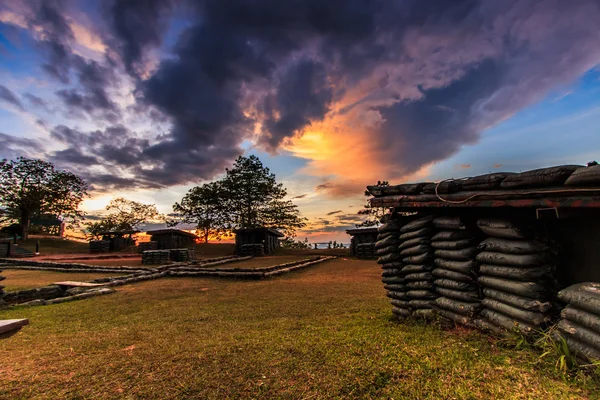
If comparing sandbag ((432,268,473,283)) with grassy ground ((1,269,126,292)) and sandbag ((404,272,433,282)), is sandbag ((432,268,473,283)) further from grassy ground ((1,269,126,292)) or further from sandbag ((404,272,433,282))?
grassy ground ((1,269,126,292))

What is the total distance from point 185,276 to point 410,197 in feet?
44.8

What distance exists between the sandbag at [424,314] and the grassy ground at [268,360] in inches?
15.3

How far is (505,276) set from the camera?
15.1ft

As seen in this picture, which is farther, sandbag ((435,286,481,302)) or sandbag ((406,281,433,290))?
sandbag ((406,281,433,290))

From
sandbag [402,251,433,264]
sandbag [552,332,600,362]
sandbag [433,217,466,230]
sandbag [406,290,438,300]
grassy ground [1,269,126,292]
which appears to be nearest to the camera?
sandbag [552,332,600,362]

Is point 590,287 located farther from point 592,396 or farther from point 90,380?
point 90,380

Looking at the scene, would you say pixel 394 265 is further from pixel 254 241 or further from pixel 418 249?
pixel 254 241

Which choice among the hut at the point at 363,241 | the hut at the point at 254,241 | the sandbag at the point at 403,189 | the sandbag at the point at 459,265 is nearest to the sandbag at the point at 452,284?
the sandbag at the point at 459,265

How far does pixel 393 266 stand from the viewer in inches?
265

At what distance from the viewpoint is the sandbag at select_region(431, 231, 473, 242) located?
18.1ft

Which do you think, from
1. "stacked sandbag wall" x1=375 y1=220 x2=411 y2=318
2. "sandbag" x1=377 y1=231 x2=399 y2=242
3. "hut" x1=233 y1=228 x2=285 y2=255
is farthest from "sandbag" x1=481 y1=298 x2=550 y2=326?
"hut" x1=233 y1=228 x2=285 y2=255

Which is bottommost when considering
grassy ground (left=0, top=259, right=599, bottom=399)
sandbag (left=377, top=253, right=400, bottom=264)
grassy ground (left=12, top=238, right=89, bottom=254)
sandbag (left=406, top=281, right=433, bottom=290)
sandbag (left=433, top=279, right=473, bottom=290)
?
grassy ground (left=0, top=259, right=599, bottom=399)

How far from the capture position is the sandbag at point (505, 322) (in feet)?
13.9

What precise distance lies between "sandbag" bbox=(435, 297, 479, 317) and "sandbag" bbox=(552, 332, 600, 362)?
1.37 metres
